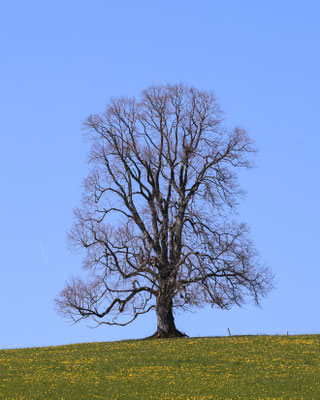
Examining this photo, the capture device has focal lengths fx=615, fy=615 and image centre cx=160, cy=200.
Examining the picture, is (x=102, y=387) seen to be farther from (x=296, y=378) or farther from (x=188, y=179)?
(x=188, y=179)

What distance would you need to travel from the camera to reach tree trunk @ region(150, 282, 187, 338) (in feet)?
138

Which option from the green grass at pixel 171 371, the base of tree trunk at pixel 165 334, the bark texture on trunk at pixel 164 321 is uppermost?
the bark texture on trunk at pixel 164 321

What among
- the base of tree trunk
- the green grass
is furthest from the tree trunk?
the green grass

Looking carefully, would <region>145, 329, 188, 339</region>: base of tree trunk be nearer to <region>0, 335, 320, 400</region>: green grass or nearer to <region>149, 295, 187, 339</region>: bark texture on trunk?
<region>149, 295, 187, 339</region>: bark texture on trunk

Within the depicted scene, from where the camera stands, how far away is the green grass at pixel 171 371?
25.0 m

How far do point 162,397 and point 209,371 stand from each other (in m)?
5.44

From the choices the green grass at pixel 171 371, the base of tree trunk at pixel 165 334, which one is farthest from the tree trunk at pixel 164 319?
the green grass at pixel 171 371

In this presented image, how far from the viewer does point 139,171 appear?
44.9 metres

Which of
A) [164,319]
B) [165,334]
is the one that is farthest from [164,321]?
[165,334]

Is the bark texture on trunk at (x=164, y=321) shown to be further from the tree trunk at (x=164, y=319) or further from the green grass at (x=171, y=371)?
the green grass at (x=171, y=371)

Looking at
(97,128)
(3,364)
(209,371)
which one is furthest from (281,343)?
(97,128)

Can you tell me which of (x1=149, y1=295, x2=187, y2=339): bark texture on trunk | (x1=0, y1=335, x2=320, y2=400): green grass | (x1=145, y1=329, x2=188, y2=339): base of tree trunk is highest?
(x1=149, y1=295, x2=187, y2=339): bark texture on trunk

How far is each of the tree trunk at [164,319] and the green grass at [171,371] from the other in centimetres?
314

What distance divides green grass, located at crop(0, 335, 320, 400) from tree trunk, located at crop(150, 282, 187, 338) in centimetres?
314
